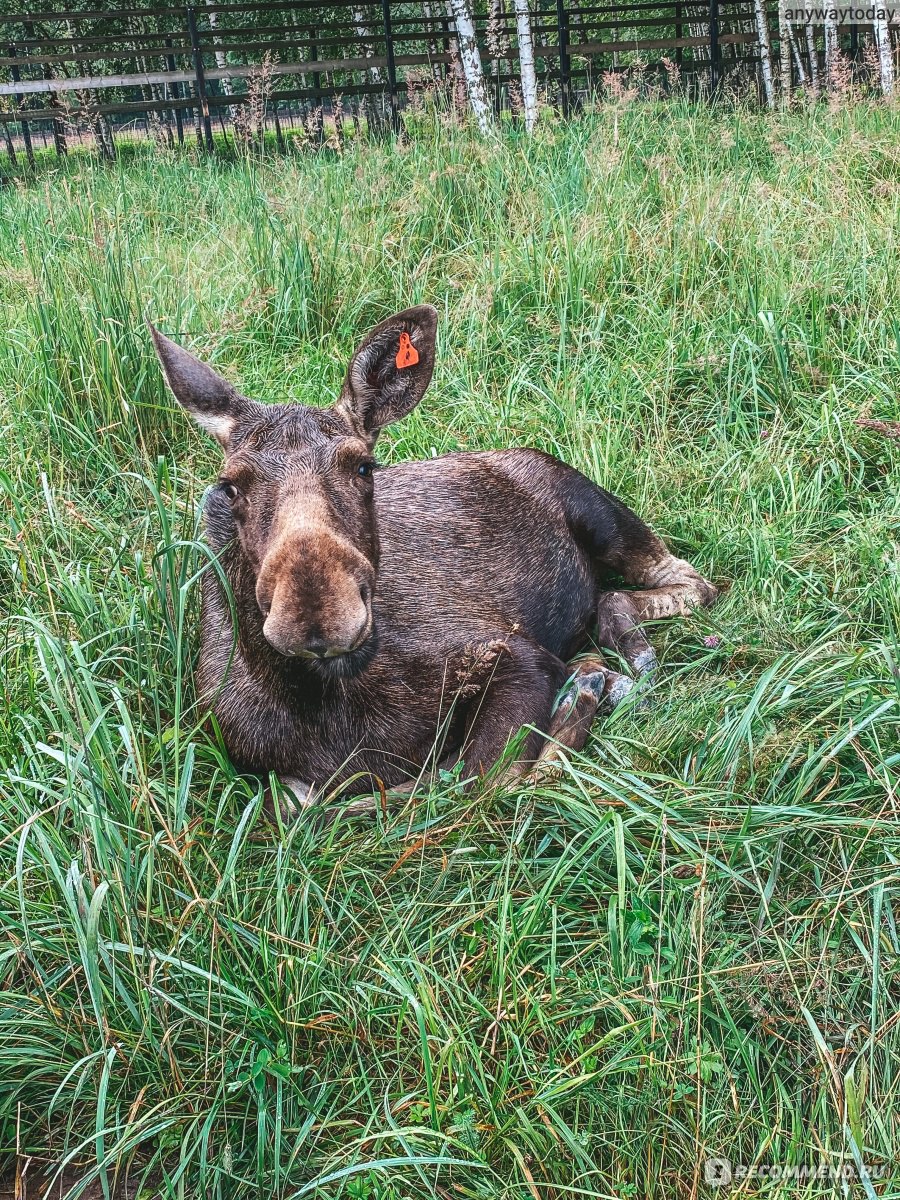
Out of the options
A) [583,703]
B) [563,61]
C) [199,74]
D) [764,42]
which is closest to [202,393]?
[583,703]

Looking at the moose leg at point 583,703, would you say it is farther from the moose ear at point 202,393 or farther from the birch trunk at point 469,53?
the birch trunk at point 469,53

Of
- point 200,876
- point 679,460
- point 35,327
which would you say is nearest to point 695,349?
point 679,460

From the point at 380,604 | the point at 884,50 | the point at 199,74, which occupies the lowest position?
the point at 380,604

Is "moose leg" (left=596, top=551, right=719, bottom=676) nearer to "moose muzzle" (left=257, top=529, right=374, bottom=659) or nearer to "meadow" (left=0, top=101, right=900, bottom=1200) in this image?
"meadow" (left=0, top=101, right=900, bottom=1200)

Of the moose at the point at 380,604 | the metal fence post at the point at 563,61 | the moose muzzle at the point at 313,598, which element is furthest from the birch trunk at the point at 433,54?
the moose muzzle at the point at 313,598

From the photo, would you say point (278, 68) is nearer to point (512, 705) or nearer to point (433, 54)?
point (433, 54)

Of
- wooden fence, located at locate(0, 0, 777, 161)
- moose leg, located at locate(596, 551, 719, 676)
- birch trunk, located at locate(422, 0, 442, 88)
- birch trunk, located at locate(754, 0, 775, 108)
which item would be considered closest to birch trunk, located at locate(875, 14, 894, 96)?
birch trunk, located at locate(754, 0, 775, 108)

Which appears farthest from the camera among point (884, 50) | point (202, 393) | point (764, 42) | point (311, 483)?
point (764, 42)

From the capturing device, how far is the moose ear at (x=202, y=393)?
360 cm

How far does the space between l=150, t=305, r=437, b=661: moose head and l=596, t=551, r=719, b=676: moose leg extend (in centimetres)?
140

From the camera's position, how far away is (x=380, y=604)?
3.99 meters

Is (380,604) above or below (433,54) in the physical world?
below

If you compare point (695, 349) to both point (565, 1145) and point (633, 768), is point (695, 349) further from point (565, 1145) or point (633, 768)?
point (565, 1145)

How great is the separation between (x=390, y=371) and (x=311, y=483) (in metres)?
0.70
